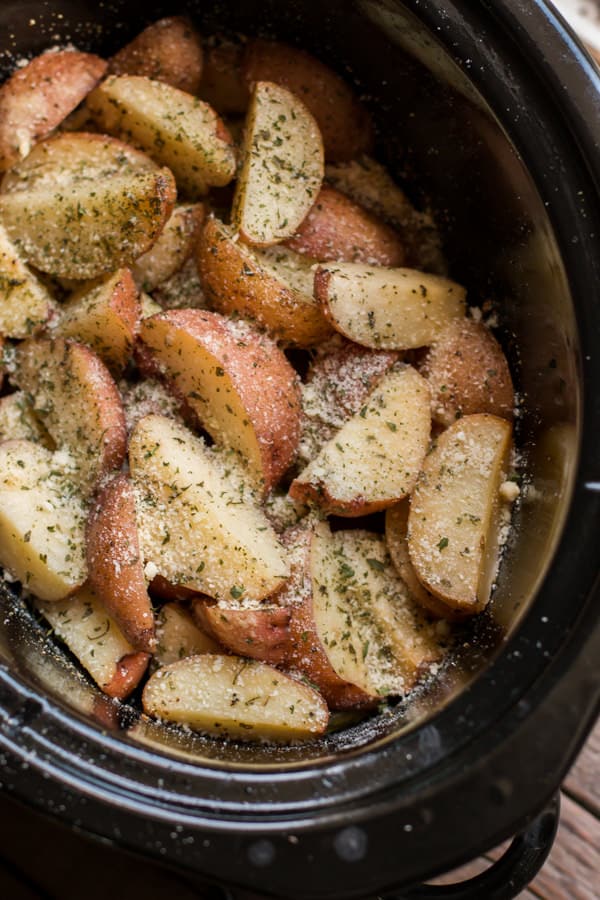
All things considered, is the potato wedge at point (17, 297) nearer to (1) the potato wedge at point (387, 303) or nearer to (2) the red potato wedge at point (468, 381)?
(1) the potato wedge at point (387, 303)

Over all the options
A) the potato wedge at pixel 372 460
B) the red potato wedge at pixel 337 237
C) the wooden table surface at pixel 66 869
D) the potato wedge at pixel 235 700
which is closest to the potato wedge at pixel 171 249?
the red potato wedge at pixel 337 237

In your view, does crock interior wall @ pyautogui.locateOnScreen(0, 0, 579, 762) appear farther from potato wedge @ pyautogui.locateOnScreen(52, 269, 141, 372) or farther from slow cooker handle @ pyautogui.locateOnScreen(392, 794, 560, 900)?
potato wedge @ pyautogui.locateOnScreen(52, 269, 141, 372)

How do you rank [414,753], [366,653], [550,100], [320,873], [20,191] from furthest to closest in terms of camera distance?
[20,191] → [366,653] → [550,100] → [414,753] → [320,873]

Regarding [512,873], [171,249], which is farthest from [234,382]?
[512,873]

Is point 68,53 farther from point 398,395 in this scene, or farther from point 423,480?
point 423,480

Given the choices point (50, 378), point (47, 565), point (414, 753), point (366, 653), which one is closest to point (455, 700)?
point (414, 753)

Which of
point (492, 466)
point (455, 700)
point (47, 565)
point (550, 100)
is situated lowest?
point (47, 565)

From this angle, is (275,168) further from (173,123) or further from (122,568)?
(122,568)

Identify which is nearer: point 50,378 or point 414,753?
point 414,753
